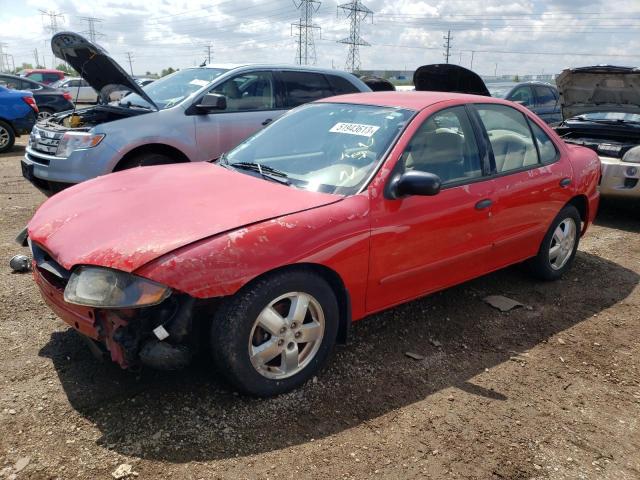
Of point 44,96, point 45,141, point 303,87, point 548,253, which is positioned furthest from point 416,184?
point 44,96

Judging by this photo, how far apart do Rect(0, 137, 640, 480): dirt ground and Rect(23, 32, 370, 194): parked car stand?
1874mm

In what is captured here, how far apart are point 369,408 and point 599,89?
6.31 metres

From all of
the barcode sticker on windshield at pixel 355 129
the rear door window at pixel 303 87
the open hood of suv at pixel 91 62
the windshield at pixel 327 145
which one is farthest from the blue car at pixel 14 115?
the barcode sticker on windshield at pixel 355 129

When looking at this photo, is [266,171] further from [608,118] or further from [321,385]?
[608,118]

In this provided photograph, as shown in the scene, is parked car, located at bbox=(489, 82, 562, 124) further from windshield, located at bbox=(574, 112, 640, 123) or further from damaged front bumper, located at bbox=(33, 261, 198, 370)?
damaged front bumper, located at bbox=(33, 261, 198, 370)

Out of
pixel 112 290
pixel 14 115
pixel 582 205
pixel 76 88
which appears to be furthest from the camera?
pixel 76 88

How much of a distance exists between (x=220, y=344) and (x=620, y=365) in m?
2.59

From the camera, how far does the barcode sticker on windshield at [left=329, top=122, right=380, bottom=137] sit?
3.47 m

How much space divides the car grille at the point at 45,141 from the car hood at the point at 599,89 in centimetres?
635

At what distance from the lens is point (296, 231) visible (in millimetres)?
2768

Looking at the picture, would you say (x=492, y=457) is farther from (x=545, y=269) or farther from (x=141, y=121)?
(x=141, y=121)

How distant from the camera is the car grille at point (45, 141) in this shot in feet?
18.5

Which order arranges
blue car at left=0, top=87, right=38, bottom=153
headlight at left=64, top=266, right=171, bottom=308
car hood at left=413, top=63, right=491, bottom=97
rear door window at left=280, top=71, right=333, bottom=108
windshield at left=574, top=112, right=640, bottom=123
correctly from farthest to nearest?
blue car at left=0, top=87, right=38, bottom=153, windshield at left=574, top=112, right=640, bottom=123, car hood at left=413, top=63, right=491, bottom=97, rear door window at left=280, top=71, right=333, bottom=108, headlight at left=64, top=266, right=171, bottom=308

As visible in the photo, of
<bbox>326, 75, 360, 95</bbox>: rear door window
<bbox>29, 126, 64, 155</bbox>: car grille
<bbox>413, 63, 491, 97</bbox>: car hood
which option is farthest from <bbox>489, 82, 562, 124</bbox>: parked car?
<bbox>29, 126, 64, 155</bbox>: car grille
